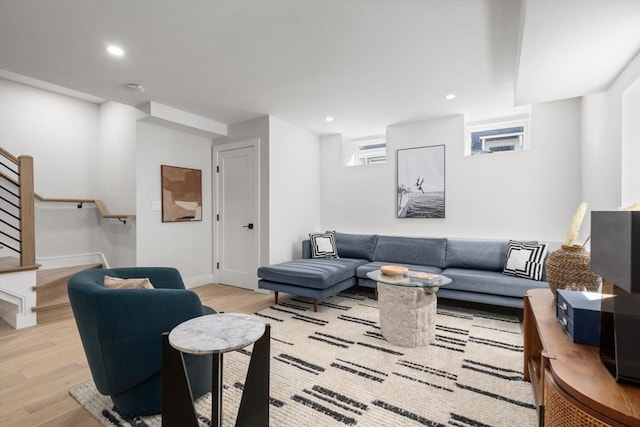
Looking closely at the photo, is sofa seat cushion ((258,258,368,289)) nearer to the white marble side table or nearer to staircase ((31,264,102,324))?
the white marble side table

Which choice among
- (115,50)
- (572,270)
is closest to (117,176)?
(115,50)

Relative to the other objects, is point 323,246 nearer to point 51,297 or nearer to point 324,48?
point 324,48

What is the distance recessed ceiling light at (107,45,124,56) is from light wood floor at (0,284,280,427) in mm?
2473

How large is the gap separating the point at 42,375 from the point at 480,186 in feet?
15.7

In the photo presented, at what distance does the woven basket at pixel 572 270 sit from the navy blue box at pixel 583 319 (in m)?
0.34

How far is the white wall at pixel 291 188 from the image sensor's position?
13.9ft

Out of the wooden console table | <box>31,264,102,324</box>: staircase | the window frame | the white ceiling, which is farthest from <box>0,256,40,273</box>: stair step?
the window frame

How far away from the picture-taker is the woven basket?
1581 mm

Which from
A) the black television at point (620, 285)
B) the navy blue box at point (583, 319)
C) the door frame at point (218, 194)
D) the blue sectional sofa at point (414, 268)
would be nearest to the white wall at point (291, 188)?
the door frame at point (218, 194)

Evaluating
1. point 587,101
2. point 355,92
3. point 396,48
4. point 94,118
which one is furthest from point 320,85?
point 94,118

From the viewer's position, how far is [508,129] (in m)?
4.02

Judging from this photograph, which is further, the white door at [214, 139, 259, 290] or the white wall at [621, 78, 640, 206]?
the white door at [214, 139, 259, 290]

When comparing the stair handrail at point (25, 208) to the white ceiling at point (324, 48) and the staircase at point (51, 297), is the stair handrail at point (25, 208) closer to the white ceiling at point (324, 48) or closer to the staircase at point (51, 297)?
the staircase at point (51, 297)

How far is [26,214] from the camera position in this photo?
10.3ft
